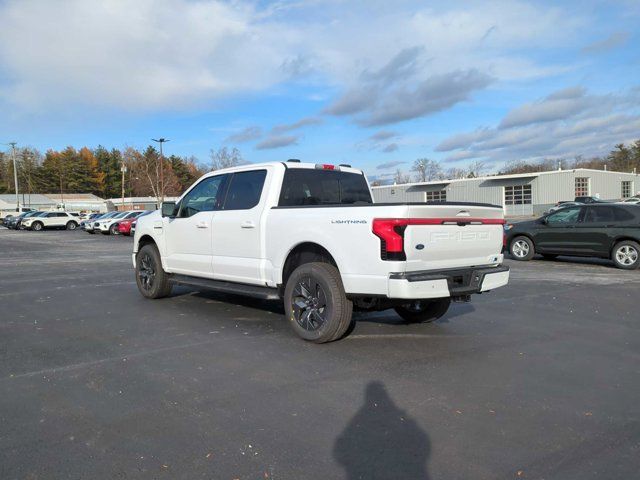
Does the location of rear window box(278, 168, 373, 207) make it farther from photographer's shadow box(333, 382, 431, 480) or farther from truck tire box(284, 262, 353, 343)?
photographer's shadow box(333, 382, 431, 480)

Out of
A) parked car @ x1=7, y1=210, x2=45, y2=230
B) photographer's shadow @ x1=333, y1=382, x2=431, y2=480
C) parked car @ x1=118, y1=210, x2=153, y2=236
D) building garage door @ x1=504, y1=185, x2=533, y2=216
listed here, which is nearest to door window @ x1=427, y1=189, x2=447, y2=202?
building garage door @ x1=504, y1=185, x2=533, y2=216

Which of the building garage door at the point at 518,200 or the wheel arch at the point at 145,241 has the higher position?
the building garage door at the point at 518,200

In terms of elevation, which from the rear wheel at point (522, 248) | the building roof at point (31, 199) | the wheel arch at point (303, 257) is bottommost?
the rear wheel at point (522, 248)

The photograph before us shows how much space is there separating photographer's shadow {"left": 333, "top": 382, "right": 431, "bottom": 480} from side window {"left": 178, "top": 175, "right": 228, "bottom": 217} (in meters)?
4.20

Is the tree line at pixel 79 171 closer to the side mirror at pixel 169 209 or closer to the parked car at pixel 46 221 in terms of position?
the parked car at pixel 46 221

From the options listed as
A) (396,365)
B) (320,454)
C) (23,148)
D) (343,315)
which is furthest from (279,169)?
(23,148)

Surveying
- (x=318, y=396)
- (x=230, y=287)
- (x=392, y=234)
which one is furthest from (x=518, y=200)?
(x=318, y=396)

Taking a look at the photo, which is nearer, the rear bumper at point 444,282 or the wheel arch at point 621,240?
the rear bumper at point 444,282

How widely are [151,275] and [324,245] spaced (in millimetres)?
4109

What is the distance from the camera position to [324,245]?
5562 mm

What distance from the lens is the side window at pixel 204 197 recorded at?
24.0ft

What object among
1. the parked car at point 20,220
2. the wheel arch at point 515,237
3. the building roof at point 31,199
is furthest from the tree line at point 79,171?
the wheel arch at point 515,237

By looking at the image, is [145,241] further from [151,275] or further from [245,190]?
[245,190]

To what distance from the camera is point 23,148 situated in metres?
125
